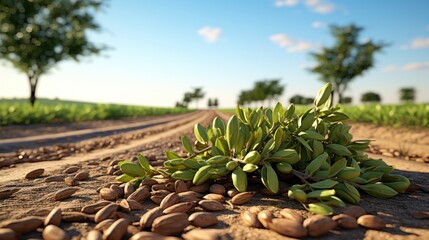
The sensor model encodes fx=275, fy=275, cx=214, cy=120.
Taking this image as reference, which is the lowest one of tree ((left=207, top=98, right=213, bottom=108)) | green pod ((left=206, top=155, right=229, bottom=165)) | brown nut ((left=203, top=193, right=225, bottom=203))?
brown nut ((left=203, top=193, right=225, bottom=203))

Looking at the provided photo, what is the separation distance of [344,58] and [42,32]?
2847cm

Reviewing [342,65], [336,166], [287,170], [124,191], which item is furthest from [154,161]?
[342,65]

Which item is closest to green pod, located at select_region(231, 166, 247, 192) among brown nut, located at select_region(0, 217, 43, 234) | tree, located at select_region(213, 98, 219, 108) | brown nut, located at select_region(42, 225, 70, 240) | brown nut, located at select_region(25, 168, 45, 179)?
brown nut, located at select_region(42, 225, 70, 240)

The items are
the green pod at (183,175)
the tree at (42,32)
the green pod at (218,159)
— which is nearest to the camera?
the green pod at (218,159)

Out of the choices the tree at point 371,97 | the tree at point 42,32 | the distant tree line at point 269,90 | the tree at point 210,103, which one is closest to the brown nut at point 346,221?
the tree at point 42,32

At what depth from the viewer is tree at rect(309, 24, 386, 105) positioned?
2967 cm

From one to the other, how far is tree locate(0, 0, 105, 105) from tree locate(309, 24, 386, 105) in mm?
23411

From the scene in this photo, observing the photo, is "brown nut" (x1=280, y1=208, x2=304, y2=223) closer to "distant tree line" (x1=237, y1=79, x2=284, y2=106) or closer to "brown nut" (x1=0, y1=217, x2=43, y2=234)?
"brown nut" (x1=0, y1=217, x2=43, y2=234)

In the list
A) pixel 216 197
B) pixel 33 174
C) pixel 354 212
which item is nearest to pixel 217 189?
pixel 216 197

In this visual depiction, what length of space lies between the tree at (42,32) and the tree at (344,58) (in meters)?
23.4

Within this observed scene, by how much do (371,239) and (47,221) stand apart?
143 centimetres

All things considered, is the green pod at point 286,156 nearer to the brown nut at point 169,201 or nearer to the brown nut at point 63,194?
the brown nut at point 169,201

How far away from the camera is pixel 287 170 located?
155 cm

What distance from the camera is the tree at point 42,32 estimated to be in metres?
16.9
